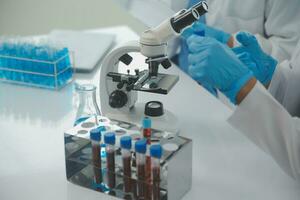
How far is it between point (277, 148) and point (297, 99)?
0.49 metres

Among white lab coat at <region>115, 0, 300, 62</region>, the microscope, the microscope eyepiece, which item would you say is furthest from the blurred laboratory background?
the microscope eyepiece

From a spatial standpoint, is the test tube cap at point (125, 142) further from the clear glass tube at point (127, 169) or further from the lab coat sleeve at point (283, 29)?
the lab coat sleeve at point (283, 29)

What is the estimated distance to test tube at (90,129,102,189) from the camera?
1.26 meters

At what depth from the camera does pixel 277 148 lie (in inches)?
56.1

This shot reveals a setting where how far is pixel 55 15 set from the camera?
140 inches

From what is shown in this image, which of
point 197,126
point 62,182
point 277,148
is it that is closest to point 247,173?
point 277,148

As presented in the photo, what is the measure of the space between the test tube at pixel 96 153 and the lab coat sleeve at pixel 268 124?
446 mm

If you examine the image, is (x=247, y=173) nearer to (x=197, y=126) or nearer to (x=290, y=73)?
(x=197, y=126)

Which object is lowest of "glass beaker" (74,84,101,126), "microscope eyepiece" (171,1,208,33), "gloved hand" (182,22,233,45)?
"glass beaker" (74,84,101,126)

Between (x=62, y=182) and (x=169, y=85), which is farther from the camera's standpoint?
(x=169, y=85)

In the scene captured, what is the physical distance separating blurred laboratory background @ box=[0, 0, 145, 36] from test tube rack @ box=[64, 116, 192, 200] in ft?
7.43

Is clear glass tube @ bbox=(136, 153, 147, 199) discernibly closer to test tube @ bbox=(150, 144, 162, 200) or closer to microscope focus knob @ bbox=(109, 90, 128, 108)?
test tube @ bbox=(150, 144, 162, 200)

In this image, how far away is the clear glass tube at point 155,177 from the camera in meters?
1.19

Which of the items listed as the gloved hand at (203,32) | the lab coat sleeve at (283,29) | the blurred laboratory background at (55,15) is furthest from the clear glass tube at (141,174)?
the blurred laboratory background at (55,15)
